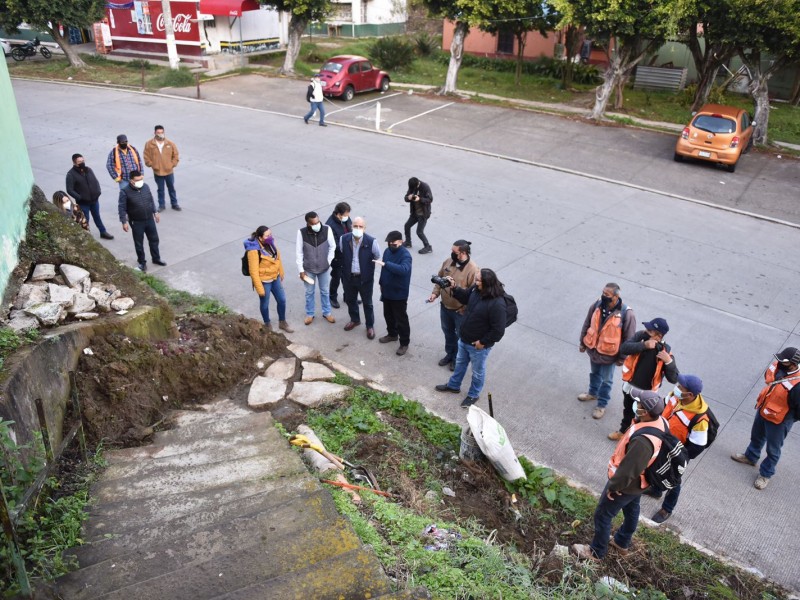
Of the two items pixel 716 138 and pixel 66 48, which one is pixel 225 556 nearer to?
pixel 716 138

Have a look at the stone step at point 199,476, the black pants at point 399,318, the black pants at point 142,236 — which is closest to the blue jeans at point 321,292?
the black pants at point 399,318

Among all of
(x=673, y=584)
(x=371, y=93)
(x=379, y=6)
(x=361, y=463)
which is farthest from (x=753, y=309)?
(x=379, y=6)

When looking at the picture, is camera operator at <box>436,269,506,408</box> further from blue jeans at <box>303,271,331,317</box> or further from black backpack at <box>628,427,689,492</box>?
black backpack at <box>628,427,689,492</box>

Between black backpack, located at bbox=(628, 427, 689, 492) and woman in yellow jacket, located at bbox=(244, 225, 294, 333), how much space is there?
16.6 ft

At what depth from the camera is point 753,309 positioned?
33.0ft

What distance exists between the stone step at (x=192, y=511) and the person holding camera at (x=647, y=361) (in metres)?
3.84

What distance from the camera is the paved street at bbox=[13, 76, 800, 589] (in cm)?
720

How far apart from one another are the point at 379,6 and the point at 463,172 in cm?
2638

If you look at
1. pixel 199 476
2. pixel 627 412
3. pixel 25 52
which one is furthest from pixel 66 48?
pixel 627 412

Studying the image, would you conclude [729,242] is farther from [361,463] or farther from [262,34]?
[262,34]

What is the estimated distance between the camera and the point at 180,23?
27.8 metres

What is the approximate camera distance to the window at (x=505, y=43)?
30.7 meters

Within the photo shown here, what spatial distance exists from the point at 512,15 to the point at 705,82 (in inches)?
269

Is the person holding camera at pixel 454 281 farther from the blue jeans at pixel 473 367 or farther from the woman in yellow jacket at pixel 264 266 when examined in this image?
the woman in yellow jacket at pixel 264 266
